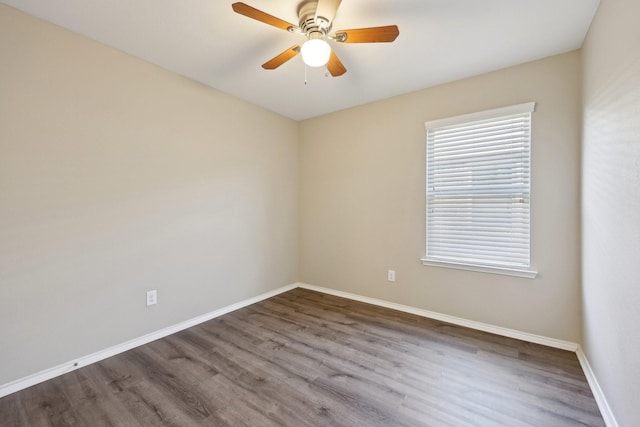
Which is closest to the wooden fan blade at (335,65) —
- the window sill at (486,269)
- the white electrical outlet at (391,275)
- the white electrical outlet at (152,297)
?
the window sill at (486,269)

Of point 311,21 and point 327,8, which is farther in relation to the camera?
point 311,21

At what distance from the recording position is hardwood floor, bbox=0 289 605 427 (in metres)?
1.52

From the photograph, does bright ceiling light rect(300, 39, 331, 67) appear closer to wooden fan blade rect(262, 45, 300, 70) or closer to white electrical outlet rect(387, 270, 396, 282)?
wooden fan blade rect(262, 45, 300, 70)

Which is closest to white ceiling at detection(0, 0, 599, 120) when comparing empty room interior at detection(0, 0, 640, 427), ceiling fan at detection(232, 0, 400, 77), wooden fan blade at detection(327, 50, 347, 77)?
empty room interior at detection(0, 0, 640, 427)

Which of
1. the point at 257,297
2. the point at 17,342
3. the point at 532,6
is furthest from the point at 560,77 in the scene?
the point at 17,342

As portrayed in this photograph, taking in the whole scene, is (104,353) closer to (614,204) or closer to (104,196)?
(104,196)

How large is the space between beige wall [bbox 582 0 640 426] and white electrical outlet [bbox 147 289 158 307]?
3176 millimetres

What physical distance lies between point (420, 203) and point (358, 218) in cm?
80

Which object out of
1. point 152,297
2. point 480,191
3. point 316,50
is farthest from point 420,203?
point 152,297

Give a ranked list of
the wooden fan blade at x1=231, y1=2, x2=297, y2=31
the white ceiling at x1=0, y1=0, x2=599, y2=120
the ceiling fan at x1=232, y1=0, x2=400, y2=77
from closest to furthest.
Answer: the wooden fan blade at x1=231, y1=2, x2=297, y2=31
the ceiling fan at x1=232, y1=0, x2=400, y2=77
the white ceiling at x1=0, y1=0, x2=599, y2=120

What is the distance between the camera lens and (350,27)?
1938 mm

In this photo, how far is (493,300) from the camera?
2.50m

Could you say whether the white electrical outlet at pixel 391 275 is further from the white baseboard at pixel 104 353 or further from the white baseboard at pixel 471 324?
the white baseboard at pixel 104 353

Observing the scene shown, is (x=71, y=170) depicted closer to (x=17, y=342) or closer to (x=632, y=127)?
(x=17, y=342)
